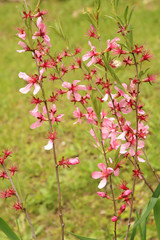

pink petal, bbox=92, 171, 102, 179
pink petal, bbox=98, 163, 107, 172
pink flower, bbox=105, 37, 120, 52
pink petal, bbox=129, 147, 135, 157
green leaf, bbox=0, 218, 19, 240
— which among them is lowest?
green leaf, bbox=0, 218, 19, 240

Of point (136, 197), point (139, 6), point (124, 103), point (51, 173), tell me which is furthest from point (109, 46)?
point (139, 6)

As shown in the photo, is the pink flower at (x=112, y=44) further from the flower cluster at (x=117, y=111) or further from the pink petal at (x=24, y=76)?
the pink petal at (x=24, y=76)

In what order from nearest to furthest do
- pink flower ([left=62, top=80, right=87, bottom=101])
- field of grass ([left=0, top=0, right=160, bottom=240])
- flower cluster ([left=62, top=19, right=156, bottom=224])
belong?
flower cluster ([left=62, top=19, right=156, bottom=224]) < pink flower ([left=62, top=80, right=87, bottom=101]) < field of grass ([left=0, top=0, right=160, bottom=240])

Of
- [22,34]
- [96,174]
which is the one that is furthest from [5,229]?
[22,34]

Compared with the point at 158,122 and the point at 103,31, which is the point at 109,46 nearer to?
the point at 103,31

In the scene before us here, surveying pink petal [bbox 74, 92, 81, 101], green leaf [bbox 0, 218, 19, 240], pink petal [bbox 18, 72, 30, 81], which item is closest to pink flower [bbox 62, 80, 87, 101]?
pink petal [bbox 74, 92, 81, 101]

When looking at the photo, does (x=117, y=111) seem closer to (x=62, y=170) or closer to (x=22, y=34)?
(x=22, y=34)

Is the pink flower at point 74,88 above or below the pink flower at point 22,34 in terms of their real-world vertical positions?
below

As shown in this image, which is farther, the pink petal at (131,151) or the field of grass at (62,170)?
the field of grass at (62,170)

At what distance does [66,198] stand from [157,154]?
949 millimetres

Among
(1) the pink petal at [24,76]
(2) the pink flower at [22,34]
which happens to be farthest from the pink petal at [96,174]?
(2) the pink flower at [22,34]

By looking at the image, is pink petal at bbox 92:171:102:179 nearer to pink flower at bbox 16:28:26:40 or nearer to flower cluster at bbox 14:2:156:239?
flower cluster at bbox 14:2:156:239

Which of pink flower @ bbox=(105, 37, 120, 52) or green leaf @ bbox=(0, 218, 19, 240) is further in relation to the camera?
green leaf @ bbox=(0, 218, 19, 240)

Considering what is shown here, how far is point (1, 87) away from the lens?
221 inches
